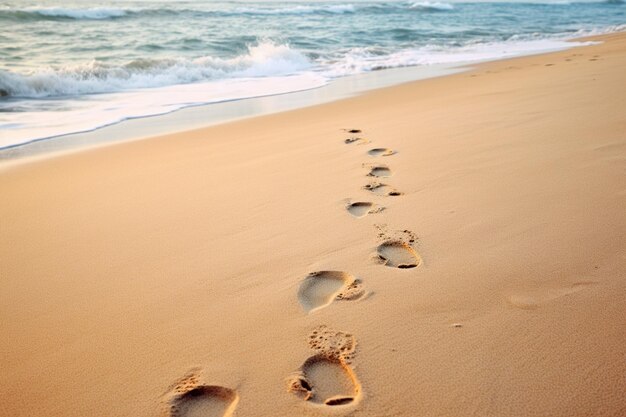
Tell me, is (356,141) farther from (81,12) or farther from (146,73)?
(81,12)

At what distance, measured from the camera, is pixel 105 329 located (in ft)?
5.49

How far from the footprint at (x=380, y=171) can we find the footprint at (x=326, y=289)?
→ 116 centimetres

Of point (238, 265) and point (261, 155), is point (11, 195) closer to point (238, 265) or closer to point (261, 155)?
point (261, 155)

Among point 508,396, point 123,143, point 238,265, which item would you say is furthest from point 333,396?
point 123,143

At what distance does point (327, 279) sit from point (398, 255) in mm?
353

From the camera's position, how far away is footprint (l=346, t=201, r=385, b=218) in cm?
246

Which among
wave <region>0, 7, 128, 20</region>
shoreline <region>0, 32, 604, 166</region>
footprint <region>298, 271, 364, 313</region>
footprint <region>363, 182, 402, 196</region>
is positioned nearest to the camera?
→ footprint <region>298, 271, 364, 313</region>

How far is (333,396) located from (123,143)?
354cm

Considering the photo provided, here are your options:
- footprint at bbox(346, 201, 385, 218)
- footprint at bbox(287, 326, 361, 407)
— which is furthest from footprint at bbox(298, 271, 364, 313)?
footprint at bbox(346, 201, 385, 218)

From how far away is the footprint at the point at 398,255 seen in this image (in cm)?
197

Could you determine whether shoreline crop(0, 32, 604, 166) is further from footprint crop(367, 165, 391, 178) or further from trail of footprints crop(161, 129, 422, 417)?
trail of footprints crop(161, 129, 422, 417)

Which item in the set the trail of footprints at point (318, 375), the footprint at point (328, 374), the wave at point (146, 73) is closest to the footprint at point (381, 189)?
the trail of footprints at point (318, 375)

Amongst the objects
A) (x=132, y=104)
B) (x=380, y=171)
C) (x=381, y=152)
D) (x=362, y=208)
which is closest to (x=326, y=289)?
(x=362, y=208)

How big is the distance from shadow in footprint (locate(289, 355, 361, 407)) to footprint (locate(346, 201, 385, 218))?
108cm
